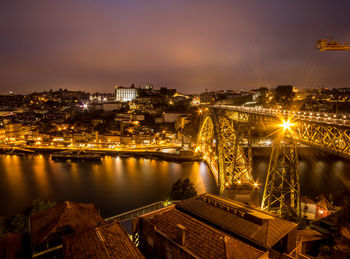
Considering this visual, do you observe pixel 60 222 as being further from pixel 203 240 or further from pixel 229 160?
pixel 229 160

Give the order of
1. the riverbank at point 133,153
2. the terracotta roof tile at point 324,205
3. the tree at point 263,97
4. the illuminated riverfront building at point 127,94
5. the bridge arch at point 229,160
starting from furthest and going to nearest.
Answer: the illuminated riverfront building at point 127,94 → the tree at point 263,97 → the riverbank at point 133,153 → the bridge arch at point 229,160 → the terracotta roof tile at point 324,205

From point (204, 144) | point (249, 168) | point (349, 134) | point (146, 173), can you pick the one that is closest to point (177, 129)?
point (204, 144)

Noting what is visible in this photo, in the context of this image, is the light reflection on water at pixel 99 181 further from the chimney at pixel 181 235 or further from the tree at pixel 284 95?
the tree at pixel 284 95

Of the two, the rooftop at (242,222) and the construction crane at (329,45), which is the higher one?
the construction crane at (329,45)

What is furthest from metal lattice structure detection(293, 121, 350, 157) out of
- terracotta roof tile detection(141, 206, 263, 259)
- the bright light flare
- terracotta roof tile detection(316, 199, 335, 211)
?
terracotta roof tile detection(316, 199, 335, 211)

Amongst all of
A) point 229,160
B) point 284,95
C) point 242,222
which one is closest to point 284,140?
point 242,222

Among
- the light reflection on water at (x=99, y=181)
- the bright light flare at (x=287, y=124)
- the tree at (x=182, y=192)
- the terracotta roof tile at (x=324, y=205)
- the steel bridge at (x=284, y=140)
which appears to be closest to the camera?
the steel bridge at (x=284, y=140)

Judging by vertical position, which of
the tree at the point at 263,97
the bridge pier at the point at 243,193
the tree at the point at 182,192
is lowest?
the tree at the point at 182,192

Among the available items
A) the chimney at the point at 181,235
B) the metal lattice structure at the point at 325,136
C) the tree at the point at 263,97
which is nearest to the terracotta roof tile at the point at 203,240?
the chimney at the point at 181,235
